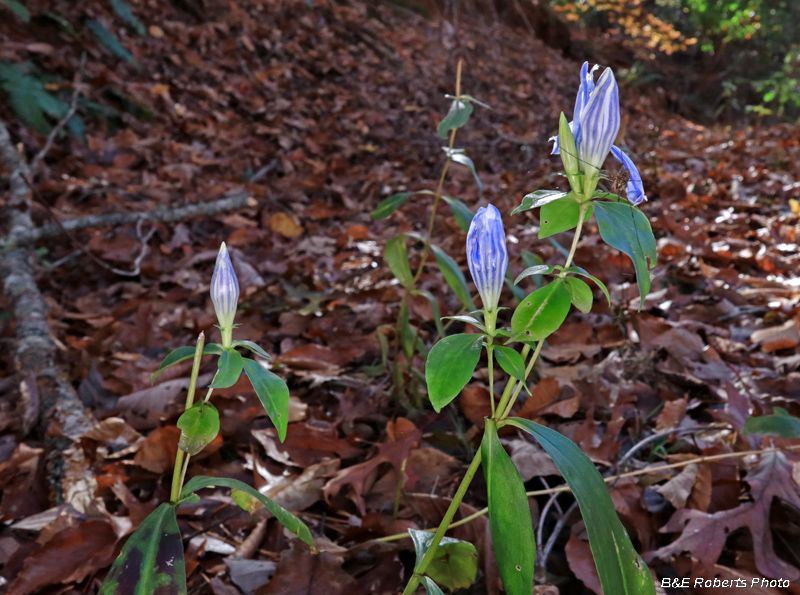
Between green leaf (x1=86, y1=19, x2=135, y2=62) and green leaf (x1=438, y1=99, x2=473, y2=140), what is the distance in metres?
4.15

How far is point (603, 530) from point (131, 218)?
2.81 meters

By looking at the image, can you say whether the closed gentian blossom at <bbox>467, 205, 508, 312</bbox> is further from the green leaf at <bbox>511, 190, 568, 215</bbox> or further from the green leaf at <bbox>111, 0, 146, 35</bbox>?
the green leaf at <bbox>111, 0, 146, 35</bbox>

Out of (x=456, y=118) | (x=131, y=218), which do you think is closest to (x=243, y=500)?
(x=456, y=118)

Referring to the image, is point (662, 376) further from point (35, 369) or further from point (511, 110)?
point (511, 110)

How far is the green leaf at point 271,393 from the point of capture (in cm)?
78

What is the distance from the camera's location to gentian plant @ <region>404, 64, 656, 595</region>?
26.7 inches

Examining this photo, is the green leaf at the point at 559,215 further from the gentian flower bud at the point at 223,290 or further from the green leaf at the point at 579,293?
the gentian flower bud at the point at 223,290

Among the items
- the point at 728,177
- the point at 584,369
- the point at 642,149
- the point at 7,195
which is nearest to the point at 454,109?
the point at 584,369

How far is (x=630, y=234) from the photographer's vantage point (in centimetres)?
71

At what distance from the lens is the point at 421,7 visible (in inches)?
339

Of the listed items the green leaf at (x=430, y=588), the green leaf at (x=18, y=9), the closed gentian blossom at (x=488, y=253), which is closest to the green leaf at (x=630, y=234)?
the closed gentian blossom at (x=488, y=253)

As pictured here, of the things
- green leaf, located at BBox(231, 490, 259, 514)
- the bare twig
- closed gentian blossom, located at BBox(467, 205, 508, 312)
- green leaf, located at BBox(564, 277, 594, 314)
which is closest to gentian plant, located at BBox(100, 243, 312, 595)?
green leaf, located at BBox(231, 490, 259, 514)

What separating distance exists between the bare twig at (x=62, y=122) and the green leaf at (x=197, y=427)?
312cm

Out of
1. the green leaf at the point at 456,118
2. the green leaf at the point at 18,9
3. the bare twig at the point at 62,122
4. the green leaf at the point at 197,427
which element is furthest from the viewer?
the green leaf at the point at 18,9
